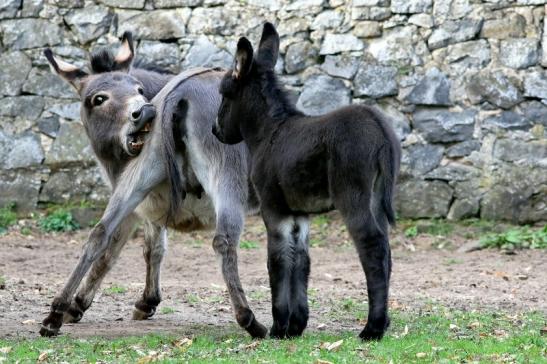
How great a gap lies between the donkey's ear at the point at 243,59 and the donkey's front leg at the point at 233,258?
34.1 inches

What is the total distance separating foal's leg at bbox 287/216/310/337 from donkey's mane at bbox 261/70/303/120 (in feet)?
2.33

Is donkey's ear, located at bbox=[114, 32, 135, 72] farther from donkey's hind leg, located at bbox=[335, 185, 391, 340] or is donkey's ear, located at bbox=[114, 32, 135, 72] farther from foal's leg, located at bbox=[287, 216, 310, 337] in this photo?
donkey's hind leg, located at bbox=[335, 185, 391, 340]

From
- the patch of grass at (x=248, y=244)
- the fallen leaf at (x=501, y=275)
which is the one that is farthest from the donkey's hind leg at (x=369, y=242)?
the patch of grass at (x=248, y=244)

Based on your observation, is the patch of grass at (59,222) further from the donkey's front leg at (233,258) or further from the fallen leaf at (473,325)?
the fallen leaf at (473,325)

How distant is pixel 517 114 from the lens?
11.8 m

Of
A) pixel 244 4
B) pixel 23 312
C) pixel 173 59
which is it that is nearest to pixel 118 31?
pixel 173 59

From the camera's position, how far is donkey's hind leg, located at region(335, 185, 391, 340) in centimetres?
594

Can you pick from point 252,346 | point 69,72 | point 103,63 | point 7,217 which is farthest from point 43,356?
point 7,217

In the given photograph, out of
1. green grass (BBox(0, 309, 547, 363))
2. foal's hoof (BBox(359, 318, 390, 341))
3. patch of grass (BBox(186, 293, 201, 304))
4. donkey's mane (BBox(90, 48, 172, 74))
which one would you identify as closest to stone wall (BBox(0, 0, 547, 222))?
patch of grass (BBox(186, 293, 201, 304))

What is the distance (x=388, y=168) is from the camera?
20.0 feet

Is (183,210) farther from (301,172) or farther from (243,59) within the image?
(301,172)

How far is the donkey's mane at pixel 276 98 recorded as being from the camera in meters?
6.78

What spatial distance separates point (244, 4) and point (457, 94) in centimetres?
281

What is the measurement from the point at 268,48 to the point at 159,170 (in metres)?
1.10
